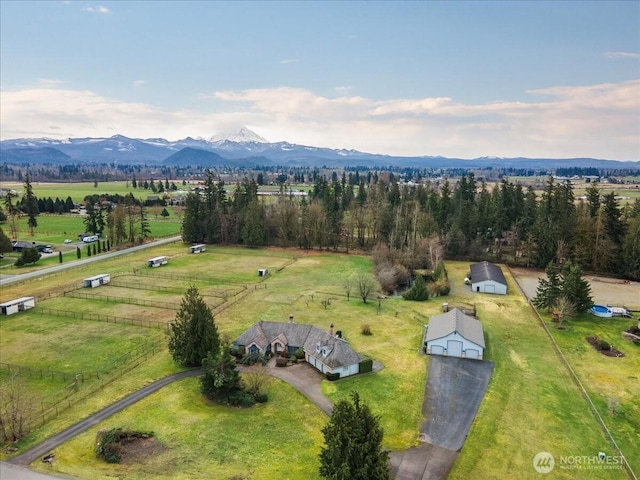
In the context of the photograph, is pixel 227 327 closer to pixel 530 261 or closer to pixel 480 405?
pixel 480 405

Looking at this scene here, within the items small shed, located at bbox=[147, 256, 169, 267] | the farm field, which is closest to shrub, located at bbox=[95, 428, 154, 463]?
the farm field

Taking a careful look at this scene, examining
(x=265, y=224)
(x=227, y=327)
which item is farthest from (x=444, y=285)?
(x=265, y=224)

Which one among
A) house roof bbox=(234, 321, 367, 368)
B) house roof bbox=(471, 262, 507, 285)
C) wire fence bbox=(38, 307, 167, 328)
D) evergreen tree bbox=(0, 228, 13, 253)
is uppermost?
→ evergreen tree bbox=(0, 228, 13, 253)

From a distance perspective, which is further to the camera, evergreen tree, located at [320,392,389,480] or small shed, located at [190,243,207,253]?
small shed, located at [190,243,207,253]

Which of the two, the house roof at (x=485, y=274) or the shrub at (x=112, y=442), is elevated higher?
the house roof at (x=485, y=274)

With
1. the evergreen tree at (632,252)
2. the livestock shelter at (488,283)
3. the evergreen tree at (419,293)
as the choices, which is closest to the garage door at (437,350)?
the evergreen tree at (419,293)

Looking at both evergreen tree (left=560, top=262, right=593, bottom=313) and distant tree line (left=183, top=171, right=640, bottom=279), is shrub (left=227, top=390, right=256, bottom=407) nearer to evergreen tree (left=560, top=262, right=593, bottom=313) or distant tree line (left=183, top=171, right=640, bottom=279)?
evergreen tree (left=560, top=262, right=593, bottom=313)

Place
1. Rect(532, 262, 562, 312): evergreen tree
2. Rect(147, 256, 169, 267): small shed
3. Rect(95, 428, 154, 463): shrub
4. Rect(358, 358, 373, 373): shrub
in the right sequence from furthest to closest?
1. Rect(147, 256, 169, 267): small shed
2. Rect(532, 262, 562, 312): evergreen tree
3. Rect(358, 358, 373, 373): shrub
4. Rect(95, 428, 154, 463): shrub

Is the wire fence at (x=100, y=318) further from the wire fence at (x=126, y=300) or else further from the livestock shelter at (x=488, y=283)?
the livestock shelter at (x=488, y=283)
